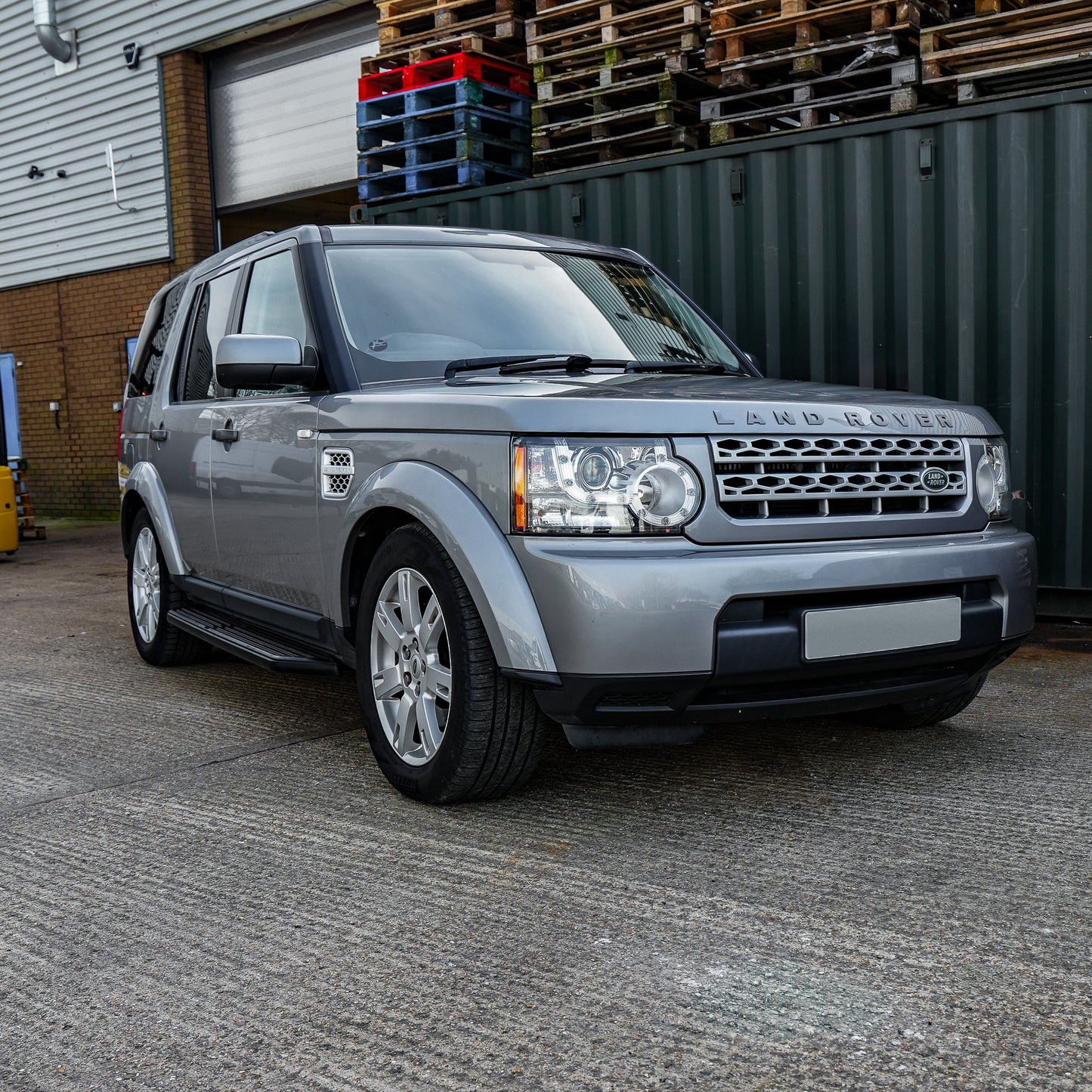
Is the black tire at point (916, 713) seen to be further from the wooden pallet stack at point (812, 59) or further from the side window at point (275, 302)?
the wooden pallet stack at point (812, 59)

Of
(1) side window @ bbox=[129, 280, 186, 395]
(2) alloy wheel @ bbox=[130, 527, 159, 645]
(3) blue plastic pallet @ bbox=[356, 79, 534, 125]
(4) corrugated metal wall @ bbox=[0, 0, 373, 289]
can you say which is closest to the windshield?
(1) side window @ bbox=[129, 280, 186, 395]

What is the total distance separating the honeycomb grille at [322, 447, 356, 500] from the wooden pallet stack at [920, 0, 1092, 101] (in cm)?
476

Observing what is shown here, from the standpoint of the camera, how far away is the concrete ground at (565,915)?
2225 millimetres

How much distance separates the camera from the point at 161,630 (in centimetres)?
A: 607

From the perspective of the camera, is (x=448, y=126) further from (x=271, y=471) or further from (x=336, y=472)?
(x=336, y=472)

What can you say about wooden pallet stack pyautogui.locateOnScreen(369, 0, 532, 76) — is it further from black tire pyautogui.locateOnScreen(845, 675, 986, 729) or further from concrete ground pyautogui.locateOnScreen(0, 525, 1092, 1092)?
black tire pyautogui.locateOnScreen(845, 675, 986, 729)

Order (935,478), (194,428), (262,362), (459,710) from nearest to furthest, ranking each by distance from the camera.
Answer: (459,710)
(935,478)
(262,362)
(194,428)

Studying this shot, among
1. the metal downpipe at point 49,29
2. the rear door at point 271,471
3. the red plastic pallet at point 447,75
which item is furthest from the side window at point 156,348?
the metal downpipe at point 49,29

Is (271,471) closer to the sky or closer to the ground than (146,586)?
closer to the sky

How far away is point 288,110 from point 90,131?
3336mm

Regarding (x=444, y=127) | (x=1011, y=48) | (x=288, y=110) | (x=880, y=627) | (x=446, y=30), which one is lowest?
(x=880, y=627)

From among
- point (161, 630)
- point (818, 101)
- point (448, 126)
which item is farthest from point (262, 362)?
point (448, 126)

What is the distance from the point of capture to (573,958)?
2.62 m

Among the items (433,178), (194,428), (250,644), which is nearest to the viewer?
(250,644)
